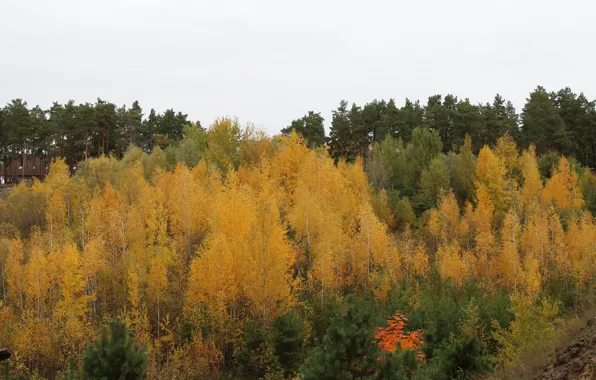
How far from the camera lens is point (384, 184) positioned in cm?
6406

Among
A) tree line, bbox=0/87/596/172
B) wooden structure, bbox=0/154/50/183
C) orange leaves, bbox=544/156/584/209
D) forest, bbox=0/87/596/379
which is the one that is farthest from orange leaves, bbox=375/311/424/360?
wooden structure, bbox=0/154/50/183

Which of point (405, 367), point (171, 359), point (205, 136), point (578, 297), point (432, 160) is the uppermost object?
point (205, 136)

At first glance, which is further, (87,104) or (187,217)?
(87,104)

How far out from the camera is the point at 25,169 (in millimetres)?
84188

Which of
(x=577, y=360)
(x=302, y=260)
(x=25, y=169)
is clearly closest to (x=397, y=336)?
(x=302, y=260)

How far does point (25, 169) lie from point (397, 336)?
7942cm

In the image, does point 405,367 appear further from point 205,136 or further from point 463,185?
point 205,136

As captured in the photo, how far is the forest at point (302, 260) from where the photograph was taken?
78.9ft

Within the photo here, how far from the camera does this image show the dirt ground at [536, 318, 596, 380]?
27.1 ft

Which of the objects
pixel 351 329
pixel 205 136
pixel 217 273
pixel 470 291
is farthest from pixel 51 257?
Result: pixel 205 136

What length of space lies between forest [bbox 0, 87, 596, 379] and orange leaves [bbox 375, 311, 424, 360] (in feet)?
0.61

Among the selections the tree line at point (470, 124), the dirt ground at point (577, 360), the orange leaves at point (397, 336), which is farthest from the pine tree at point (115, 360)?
the tree line at point (470, 124)

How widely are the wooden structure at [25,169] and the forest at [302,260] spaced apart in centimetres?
2512

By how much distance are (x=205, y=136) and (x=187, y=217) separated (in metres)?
32.9
